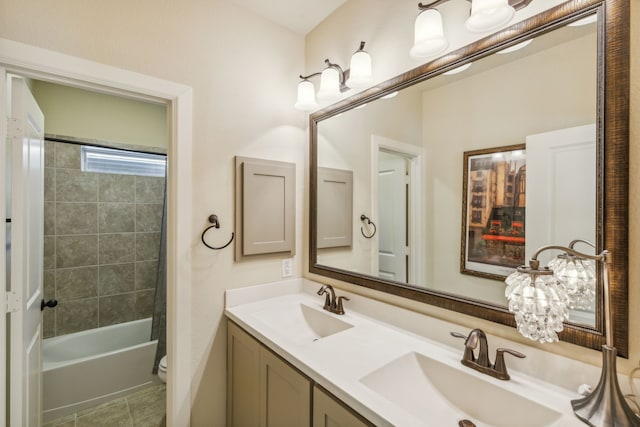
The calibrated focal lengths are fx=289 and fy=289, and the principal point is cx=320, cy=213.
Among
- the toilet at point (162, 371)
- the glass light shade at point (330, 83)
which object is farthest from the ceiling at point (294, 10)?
the toilet at point (162, 371)

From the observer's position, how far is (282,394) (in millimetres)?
1144

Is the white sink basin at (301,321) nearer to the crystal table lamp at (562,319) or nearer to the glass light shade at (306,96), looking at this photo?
the crystal table lamp at (562,319)

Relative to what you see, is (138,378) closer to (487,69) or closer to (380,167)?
(380,167)

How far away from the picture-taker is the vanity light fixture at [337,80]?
142 cm

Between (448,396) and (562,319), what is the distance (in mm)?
473

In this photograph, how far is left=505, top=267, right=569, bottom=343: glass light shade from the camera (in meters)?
0.71

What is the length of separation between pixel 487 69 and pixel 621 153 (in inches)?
19.7

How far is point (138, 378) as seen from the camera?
7.61ft

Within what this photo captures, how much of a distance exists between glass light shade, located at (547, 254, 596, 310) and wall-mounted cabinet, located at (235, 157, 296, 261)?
4.44 feet

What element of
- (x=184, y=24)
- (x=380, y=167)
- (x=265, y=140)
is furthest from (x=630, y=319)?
(x=184, y=24)

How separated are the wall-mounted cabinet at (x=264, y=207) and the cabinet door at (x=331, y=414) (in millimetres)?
923

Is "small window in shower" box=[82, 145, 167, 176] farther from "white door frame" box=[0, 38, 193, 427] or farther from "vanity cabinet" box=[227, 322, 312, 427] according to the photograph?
"vanity cabinet" box=[227, 322, 312, 427]

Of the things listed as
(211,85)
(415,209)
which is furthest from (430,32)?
(211,85)

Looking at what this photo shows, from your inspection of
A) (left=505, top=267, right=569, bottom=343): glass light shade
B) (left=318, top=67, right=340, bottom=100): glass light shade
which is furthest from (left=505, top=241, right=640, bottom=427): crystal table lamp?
(left=318, top=67, right=340, bottom=100): glass light shade
